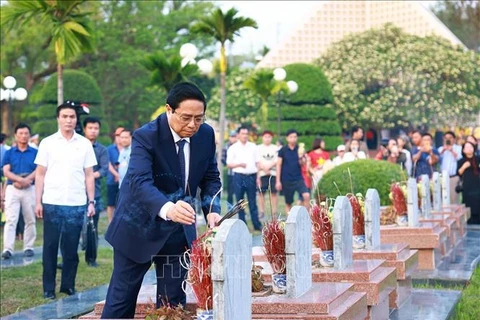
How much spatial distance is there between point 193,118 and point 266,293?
1.50 m

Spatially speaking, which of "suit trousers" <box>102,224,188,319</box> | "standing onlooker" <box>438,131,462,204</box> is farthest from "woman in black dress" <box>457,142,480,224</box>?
"suit trousers" <box>102,224,188,319</box>

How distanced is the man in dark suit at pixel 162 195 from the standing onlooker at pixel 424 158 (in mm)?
12045

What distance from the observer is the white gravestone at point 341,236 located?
7980 millimetres

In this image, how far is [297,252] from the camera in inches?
265

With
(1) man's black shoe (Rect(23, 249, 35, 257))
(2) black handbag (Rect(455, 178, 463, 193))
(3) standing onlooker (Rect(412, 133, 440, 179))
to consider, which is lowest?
(1) man's black shoe (Rect(23, 249, 35, 257))

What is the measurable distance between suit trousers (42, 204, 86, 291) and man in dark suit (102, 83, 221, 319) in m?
3.90

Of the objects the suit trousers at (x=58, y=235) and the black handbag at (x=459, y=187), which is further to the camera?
the black handbag at (x=459, y=187)

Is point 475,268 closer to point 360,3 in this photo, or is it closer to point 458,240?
point 458,240

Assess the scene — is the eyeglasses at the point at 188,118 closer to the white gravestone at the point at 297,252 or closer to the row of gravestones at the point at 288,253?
the row of gravestones at the point at 288,253

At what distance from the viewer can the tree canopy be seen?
4341cm

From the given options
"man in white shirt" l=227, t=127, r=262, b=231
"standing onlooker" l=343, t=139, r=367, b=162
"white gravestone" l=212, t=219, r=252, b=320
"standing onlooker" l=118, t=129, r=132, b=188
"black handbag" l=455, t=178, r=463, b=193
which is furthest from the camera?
"black handbag" l=455, t=178, r=463, b=193

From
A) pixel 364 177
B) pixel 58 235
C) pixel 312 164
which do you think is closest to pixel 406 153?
pixel 312 164

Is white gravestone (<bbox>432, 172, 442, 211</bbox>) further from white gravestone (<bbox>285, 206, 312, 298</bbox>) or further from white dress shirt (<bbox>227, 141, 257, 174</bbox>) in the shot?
white gravestone (<bbox>285, 206, 312, 298</bbox>)

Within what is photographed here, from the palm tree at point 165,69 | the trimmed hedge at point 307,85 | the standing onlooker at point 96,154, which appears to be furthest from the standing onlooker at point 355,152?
the trimmed hedge at point 307,85
